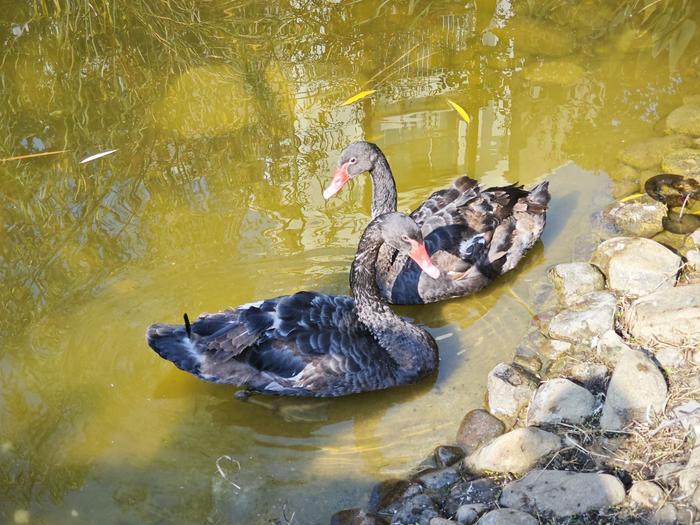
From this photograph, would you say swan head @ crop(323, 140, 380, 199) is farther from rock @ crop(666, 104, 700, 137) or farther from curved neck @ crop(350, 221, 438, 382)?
rock @ crop(666, 104, 700, 137)

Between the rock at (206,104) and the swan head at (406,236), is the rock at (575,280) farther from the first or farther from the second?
the rock at (206,104)

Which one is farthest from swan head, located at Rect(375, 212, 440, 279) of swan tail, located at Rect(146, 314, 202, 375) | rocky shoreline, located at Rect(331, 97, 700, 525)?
swan tail, located at Rect(146, 314, 202, 375)

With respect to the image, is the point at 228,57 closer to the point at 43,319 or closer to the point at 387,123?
the point at 387,123

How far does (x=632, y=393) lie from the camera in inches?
144

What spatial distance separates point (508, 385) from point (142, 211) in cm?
303

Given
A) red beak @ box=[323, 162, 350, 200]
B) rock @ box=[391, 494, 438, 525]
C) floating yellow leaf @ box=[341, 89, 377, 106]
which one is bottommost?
rock @ box=[391, 494, 438, 525]

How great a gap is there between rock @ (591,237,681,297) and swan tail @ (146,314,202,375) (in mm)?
2525

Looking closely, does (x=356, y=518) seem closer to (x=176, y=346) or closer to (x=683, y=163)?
(x=176, y=346)

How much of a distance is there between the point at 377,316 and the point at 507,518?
1603 mm

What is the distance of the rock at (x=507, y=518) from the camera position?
308 centimetres

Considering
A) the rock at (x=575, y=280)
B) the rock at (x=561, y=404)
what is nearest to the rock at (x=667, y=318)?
the rock at (x=575, y=280)

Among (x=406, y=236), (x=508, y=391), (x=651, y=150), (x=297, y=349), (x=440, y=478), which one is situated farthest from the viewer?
(x=651, y=150)

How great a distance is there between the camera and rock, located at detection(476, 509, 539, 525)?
10.1ft

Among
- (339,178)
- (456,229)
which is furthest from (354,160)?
(456,229)
